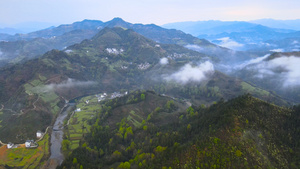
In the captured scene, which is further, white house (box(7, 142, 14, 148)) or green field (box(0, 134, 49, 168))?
white house (box(7, 142, 14, 148))

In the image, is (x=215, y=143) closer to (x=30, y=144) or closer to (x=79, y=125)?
(x=30, y=144)

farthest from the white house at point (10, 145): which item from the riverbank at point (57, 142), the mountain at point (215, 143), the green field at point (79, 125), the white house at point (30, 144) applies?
the mountain at point (215, 143)

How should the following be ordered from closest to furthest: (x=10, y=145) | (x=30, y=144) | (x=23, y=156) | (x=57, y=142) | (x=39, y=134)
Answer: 1. (x=23, y=156)
2. (x=10, y=145)
3. (x=30, y=144)
4. (x=57, y=142)
5. (x=39, y=134)

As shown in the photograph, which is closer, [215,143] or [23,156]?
[215,143]

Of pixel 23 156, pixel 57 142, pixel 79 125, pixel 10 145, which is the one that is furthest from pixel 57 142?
pixel 10 145

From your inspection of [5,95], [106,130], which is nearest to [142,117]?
[106,130]

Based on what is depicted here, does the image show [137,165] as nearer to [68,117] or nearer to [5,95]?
[68,117]

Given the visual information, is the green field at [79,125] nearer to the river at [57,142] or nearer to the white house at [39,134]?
the river at [57,142]

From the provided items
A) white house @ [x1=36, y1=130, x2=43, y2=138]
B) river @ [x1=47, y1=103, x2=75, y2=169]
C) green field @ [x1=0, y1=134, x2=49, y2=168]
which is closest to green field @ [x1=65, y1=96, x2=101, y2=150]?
river @ [x1=47, y1=103, x2=75, y2=169]

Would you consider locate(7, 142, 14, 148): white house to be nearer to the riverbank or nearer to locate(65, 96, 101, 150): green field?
the riverbank
